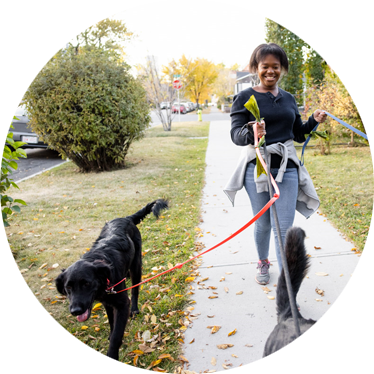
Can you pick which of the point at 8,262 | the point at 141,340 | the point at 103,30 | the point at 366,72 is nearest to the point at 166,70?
the point at 103,30

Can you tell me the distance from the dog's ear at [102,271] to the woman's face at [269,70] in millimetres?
2009

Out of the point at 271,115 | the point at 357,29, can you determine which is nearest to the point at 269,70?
the point at 271,115

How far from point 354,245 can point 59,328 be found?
11.6 feet

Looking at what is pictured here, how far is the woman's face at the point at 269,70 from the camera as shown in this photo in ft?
8.99

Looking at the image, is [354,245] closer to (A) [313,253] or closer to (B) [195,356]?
(A) [313,253]

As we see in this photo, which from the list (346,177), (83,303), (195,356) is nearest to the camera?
(83,303)

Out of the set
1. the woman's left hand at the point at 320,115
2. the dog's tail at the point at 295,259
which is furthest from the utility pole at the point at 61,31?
the dog's tail at the point at 295,259

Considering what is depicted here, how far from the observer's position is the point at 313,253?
13.1ft

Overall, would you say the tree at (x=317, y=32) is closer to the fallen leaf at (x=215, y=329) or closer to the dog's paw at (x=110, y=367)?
the fallen leaf at (x=215, y=329)

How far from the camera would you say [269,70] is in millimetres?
2758

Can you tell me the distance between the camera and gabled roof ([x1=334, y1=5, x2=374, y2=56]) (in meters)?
16.8

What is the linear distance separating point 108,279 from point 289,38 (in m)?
18.4

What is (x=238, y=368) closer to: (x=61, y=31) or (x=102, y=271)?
(x=102, y=271)

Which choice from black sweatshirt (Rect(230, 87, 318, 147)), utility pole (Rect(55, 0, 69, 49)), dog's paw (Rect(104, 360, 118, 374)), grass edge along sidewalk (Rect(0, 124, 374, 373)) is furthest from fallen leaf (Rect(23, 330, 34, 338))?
utility pole (Rect(55, 0, 69, 49))
